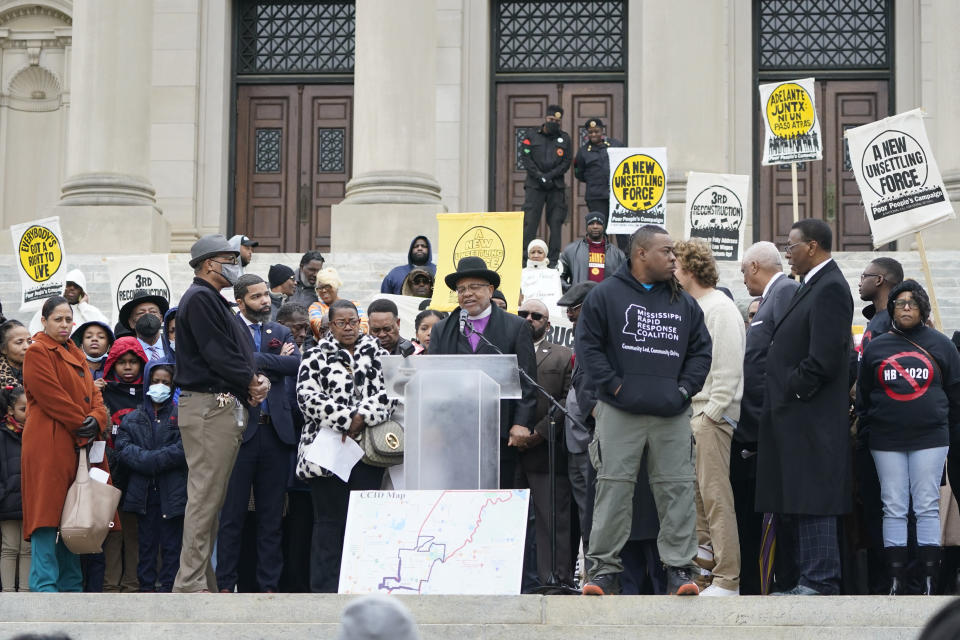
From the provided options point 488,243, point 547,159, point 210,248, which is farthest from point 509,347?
point 547,159

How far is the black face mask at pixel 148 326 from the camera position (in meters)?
11.0

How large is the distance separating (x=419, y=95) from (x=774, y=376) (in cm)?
1158

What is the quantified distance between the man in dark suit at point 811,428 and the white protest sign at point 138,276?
768 centimetres

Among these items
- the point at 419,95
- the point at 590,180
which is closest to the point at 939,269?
the point at 590,180

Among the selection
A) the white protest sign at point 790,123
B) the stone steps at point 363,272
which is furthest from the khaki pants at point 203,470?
the white protest sign at point 790,123

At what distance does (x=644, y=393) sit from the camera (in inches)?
317

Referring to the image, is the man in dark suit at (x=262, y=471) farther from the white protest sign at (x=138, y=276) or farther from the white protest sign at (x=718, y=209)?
the white protest sign at (x=718, y=209)

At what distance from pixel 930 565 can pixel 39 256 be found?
9.40 meters

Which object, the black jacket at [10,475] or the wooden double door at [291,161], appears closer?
the black jacket at [10,475]

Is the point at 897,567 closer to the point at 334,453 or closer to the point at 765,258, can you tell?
the point at 765,258

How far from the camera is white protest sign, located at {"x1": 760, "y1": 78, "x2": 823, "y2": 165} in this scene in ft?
51.1

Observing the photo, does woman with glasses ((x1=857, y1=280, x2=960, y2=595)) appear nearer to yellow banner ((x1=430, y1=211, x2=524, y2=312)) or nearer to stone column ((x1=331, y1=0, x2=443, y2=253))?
yellow banner ((x1=430, y1=211, x2=524, y2=312))

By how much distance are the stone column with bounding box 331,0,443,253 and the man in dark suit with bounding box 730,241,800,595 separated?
10003 mm

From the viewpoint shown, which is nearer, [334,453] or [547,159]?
[334,453]
